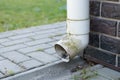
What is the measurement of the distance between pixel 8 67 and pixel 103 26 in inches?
42.1

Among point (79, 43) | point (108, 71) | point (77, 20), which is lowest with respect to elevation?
point (108, 71)

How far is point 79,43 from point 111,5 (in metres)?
0.53

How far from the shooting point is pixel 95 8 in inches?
120

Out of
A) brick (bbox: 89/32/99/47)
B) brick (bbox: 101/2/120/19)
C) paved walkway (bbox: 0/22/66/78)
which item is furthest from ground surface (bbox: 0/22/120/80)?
brick (bbox: 101/2/120/19)

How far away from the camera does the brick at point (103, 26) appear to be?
9.51 ft

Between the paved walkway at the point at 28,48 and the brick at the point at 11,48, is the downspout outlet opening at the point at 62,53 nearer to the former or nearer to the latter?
the paved walkway at the point at 28,48

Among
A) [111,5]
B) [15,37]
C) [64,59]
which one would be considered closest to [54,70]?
[64,59]

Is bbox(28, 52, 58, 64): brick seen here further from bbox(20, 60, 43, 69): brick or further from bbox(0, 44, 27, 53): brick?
bbox(0, 44, 27, 53): brick

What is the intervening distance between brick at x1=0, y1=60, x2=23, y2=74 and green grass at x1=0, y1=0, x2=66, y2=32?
1.66m

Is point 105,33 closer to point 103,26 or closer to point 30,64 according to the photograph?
point 103,26

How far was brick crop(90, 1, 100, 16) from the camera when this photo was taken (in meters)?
3.02

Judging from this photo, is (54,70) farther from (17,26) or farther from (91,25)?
(17,26)

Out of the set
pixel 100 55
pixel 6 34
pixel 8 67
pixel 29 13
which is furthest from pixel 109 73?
pixel 29 13

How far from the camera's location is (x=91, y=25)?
10.3 ft
